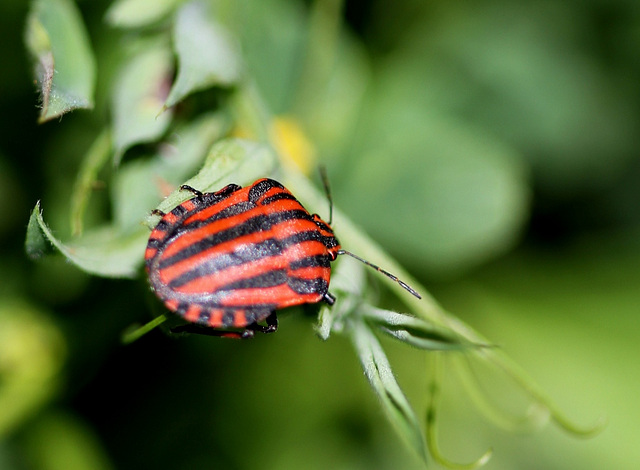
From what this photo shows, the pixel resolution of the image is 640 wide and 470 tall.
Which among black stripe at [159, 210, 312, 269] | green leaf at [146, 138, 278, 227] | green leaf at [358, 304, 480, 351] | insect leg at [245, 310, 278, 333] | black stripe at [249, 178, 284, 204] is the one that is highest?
green leaf at [146, 138, 278, 227]

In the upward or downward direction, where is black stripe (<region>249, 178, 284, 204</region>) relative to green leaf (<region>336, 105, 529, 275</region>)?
upward

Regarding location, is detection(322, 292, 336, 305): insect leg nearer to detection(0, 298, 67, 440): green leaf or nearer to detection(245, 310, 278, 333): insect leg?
detection(245, 310, 278, 333): insect leg

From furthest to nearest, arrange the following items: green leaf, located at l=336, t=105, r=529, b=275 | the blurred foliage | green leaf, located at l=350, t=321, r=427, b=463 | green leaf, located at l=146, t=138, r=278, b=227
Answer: green leaf, located at l=336, t=105, r=529, b=275, the blurred foliage, green leaf, located at l=146, t=138, r=278, b=227, green leaf, located at l=350, t=321, r=427, b=463

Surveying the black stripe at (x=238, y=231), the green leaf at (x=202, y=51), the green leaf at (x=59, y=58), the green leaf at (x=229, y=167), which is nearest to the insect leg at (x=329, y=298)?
the black stripe at (x=238, y=231)

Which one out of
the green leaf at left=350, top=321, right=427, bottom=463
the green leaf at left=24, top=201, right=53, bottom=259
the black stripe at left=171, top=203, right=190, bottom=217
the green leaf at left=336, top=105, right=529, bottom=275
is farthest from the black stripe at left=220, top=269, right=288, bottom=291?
the green leaf at left=336, top=105, right=529, bottom=275

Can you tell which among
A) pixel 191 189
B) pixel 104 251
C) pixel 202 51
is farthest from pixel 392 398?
pixel 202 51

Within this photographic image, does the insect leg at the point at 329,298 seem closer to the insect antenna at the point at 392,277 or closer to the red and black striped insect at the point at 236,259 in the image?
the red and black striped insect at the point at 236,259

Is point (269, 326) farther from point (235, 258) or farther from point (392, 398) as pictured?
point (392, 398)
